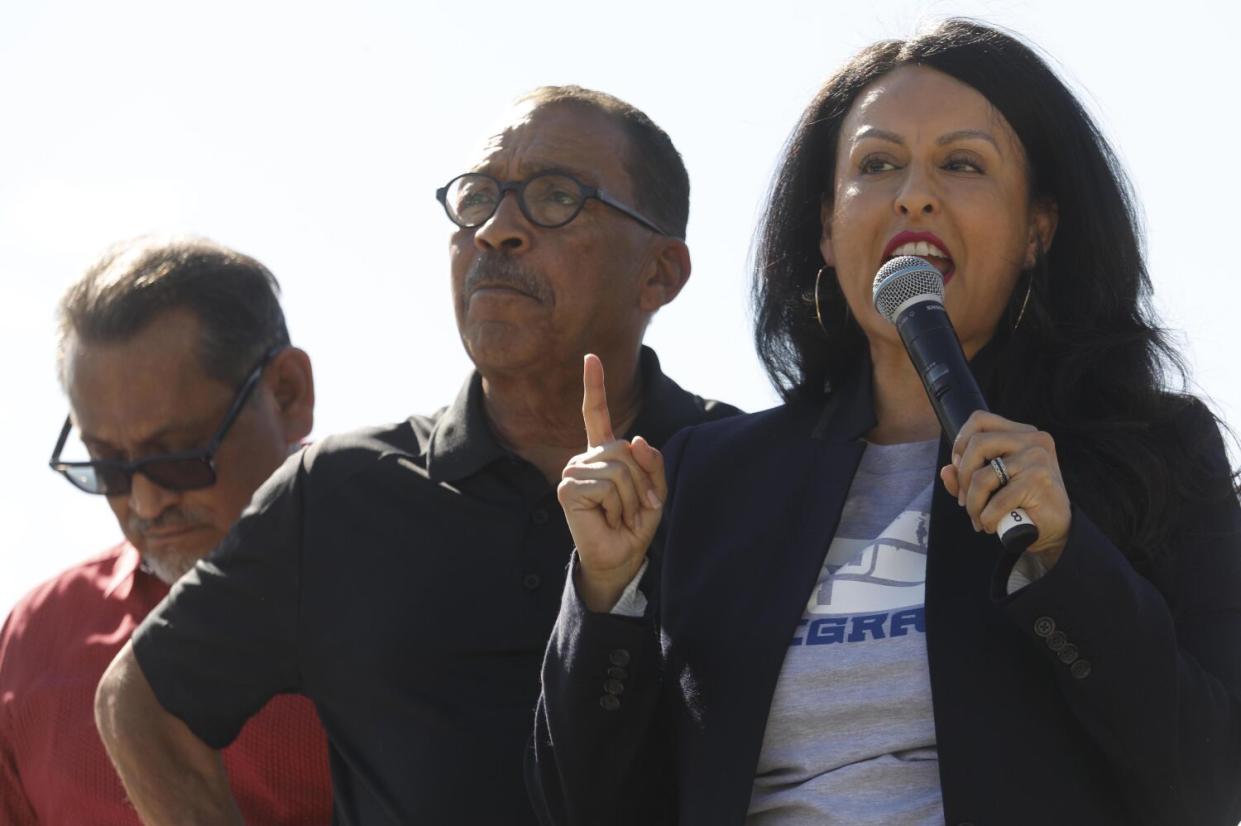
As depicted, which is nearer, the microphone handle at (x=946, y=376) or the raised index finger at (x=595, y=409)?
the microphone handle at (x=946, y=376)

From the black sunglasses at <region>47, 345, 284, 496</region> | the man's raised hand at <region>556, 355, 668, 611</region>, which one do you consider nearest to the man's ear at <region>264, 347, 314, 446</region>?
the black sunglasses at <region>47, 345, 284, 496</region>

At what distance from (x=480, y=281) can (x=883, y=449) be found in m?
1.58

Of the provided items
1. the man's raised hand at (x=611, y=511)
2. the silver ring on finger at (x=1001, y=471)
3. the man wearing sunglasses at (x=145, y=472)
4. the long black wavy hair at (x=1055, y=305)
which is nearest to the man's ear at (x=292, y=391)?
the man wearing sunglasses at (x=145, y=472)

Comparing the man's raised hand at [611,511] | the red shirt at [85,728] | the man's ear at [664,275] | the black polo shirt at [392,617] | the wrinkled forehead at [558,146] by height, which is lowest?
the red shirt at [85,728]

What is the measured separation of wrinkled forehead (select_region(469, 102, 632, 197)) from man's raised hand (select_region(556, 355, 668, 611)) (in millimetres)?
1793

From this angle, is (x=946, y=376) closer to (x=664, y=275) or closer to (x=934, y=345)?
(x=934, y=345)

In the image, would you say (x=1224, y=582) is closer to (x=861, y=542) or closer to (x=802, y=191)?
(x=861, y=542)

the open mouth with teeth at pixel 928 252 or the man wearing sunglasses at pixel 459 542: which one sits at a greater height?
the open mouth with teeth at pixel 928 252

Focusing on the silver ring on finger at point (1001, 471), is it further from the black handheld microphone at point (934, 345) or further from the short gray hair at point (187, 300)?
the short gray hair at point (187, 300)

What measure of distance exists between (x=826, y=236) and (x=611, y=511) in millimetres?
1016

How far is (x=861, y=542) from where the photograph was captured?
3828mm

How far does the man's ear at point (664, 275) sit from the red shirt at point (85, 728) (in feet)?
4.67

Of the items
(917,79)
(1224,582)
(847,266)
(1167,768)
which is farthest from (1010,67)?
(1167,768)

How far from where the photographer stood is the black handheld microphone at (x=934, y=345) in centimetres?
319
